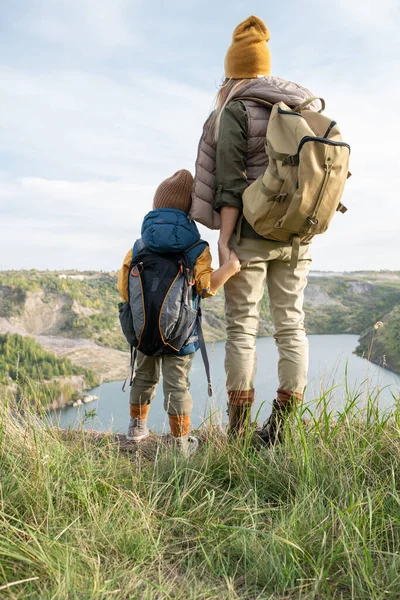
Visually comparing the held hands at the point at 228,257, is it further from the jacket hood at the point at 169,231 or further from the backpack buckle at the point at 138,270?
the backpack buckle at the point at 138,270

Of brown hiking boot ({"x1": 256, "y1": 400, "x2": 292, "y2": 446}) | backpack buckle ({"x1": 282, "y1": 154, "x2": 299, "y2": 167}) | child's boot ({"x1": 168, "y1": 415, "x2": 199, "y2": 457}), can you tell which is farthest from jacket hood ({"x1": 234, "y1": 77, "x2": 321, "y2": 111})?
child's boot ({"x1": 168, "y1": 415, "x2": 199, "y2": 457})

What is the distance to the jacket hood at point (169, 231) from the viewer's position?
2.09 m

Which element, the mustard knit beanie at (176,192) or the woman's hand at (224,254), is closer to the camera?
the woman's hand at (224,254)

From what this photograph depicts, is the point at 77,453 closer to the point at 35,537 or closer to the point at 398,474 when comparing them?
the point at 35,537

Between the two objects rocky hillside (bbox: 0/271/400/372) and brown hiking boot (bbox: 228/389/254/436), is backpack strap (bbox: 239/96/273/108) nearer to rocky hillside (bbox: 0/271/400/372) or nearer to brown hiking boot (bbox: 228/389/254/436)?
brown hiking boot (bbox: 228/389/254/436)

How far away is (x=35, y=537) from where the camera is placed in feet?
3.99

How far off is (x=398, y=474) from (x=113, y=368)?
1457 inches

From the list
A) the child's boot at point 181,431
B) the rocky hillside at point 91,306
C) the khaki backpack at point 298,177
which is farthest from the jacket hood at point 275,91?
the rocky hillside at point 91,306

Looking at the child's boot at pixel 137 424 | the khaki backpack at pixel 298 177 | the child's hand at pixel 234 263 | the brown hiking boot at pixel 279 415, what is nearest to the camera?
the khaki backpack at pixel 298 177

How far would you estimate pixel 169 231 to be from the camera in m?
2.08

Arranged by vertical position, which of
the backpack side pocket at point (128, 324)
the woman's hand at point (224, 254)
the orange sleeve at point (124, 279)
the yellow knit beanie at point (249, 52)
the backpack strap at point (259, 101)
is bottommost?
the backpack side pocket at point (128, 324)

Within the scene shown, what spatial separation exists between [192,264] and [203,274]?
0.24ft

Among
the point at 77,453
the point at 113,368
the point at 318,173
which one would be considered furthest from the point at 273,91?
the point at 113,368

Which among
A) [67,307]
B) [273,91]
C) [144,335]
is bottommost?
Answer: [67,307]
